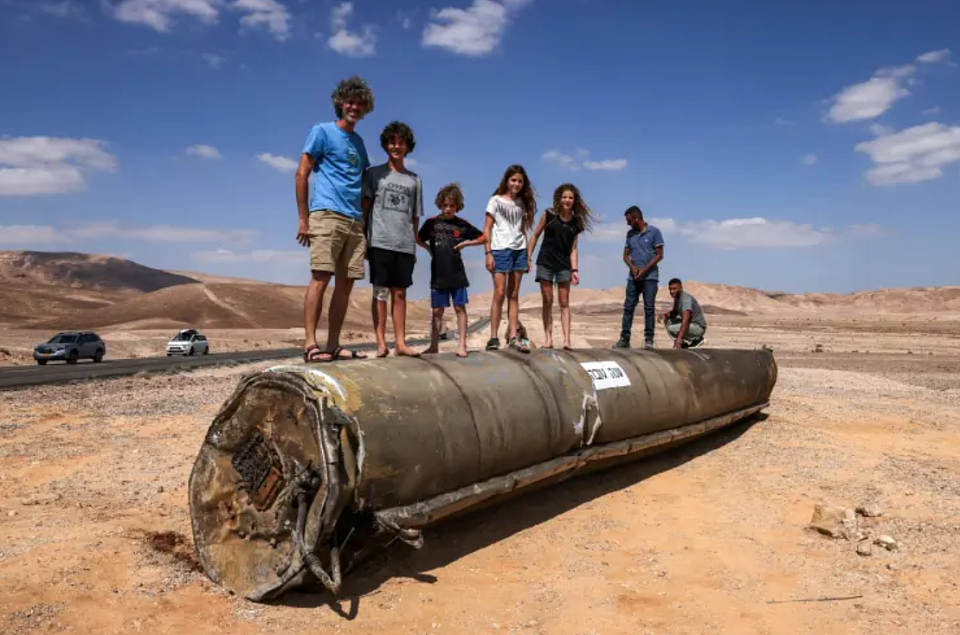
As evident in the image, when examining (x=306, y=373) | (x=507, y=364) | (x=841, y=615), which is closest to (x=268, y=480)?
(x=306, y=373)

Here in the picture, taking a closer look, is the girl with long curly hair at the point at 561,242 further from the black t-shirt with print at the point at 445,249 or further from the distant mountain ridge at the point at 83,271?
the distant mountain ridge at the point at 83,271

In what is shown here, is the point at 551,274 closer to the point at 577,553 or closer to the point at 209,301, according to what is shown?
the point at 577,553

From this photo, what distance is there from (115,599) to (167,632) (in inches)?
21.5

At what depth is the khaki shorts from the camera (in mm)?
5512

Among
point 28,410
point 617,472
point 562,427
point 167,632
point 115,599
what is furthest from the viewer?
point 28,410

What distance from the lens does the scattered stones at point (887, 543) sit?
522 cm

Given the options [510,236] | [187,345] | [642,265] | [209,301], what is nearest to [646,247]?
[642,265]

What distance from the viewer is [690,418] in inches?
309

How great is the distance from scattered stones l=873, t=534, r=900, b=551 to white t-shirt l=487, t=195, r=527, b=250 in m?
4.23

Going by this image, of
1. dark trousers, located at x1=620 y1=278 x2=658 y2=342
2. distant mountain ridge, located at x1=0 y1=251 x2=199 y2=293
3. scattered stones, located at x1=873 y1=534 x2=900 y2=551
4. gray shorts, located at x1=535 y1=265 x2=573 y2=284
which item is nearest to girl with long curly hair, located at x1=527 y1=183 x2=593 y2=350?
gray shorts, located at x1=535 y1=265 x2=573 y2=284

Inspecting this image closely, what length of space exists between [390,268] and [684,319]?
20.6 ft

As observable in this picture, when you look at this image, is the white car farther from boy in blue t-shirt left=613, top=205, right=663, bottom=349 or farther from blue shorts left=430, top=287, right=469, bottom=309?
blue shorts left=430, top=287, right=469, bottom=309

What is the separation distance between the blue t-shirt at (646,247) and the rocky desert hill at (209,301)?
5636 cm

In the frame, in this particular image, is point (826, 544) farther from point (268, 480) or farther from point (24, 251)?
point (24, 251)
